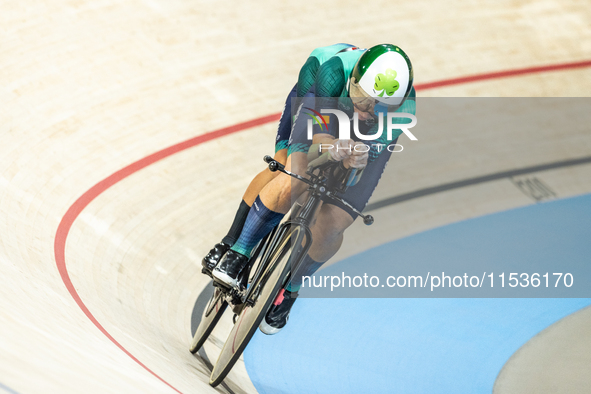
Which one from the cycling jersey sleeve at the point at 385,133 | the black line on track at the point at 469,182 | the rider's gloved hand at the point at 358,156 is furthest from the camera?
the black line on track at the point at 469,182

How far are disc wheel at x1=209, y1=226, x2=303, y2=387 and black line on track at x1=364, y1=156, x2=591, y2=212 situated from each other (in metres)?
1.90

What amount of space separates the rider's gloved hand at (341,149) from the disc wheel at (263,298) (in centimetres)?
30

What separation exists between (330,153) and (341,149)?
5 cm

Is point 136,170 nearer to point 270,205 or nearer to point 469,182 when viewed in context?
point 270,205

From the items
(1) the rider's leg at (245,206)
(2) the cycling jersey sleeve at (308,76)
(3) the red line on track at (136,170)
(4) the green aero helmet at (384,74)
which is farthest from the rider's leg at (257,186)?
(3) the red line on track at (136,170)

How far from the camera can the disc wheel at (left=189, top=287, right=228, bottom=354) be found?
2.58 metres

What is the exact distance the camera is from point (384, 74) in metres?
1.95

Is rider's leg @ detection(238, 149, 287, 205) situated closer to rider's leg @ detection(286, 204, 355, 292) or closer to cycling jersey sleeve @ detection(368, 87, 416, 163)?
rider's leg @ detection(286, 204, 355, 292)

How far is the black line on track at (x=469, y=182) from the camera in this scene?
406cm

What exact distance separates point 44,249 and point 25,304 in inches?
31.9

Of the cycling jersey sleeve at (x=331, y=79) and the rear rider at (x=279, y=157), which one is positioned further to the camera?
the rear rider at (x=279, y=157)

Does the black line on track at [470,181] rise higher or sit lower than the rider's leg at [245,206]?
lower

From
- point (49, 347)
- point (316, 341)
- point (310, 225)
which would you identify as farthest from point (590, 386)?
point (49, 347)

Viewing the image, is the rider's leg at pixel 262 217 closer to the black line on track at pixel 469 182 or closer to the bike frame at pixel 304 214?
the bike frame at pixel 304 214
